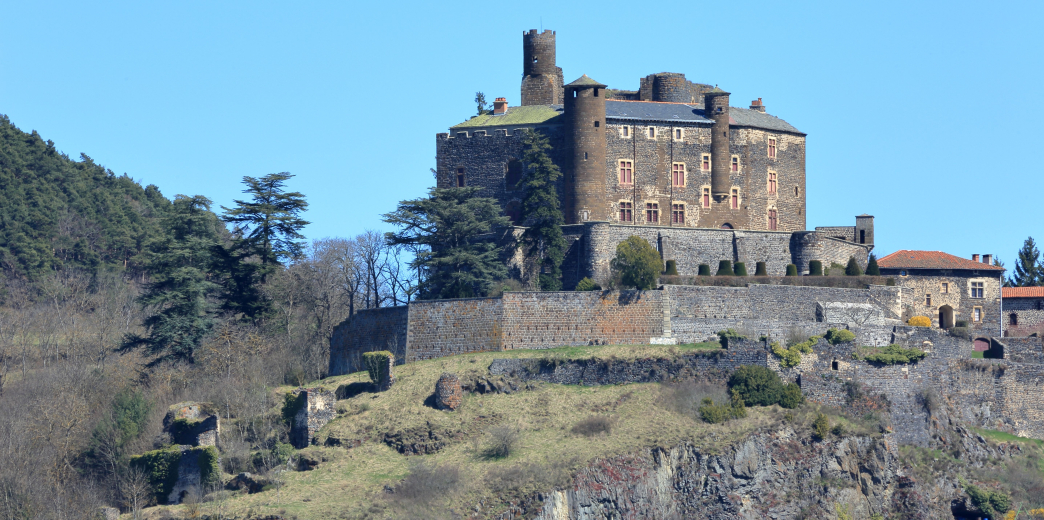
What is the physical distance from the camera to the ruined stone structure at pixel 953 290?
66.6 m

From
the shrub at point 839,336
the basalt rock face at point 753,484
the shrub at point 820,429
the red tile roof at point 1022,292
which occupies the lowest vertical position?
the basalt rock face at point 753,484

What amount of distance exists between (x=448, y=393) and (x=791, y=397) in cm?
1322

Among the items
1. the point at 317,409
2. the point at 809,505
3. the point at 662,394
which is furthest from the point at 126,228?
the point at 809,505

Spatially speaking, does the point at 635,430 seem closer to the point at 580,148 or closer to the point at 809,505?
the point at 809,505

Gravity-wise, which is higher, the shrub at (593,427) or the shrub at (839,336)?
the shrub at (839,336)

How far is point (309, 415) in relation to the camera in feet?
168

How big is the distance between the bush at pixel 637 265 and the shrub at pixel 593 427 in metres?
9.06

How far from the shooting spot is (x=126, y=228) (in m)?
89.6

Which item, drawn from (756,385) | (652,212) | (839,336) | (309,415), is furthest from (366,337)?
(839,336)

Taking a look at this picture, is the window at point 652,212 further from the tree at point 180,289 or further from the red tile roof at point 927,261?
the tree at point 180,289

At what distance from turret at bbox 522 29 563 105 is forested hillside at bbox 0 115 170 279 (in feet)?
87.8

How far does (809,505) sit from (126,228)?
5393 cm

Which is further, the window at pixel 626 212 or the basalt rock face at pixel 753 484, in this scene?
the window at pixel 626 212

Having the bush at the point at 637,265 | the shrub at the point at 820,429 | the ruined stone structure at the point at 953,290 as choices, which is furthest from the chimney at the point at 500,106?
the shrub at the point at 820,429
